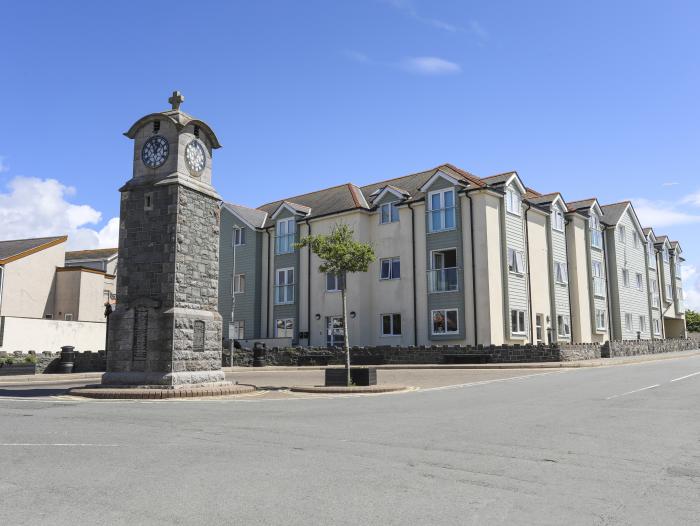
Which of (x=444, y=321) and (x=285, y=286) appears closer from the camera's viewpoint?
(x=444, y=321)

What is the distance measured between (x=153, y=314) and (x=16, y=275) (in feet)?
92.5

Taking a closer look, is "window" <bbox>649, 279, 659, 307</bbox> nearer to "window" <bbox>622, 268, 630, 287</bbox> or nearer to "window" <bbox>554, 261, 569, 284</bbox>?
"window" <bbox>622, 268, 630, 287</bbox>

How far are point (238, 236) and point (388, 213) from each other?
12.0 metres

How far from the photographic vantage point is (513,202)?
114 ft

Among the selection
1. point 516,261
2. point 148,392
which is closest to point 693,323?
point 516,261

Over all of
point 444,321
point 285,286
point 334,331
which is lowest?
point 334,331

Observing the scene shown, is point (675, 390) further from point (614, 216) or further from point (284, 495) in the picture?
point (614, 216)

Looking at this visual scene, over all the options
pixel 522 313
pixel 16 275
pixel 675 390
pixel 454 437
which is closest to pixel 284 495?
pixel 454 437

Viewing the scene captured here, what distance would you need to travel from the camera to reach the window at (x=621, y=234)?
152 feet

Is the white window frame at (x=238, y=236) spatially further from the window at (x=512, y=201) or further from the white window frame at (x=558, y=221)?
the white window frame at (x=558, y=221)

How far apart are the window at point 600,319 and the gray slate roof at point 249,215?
2297 cm

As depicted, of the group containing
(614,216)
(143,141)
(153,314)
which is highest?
(614,216)

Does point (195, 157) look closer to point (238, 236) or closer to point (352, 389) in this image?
point (352, 389)

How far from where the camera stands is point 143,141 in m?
19.3
